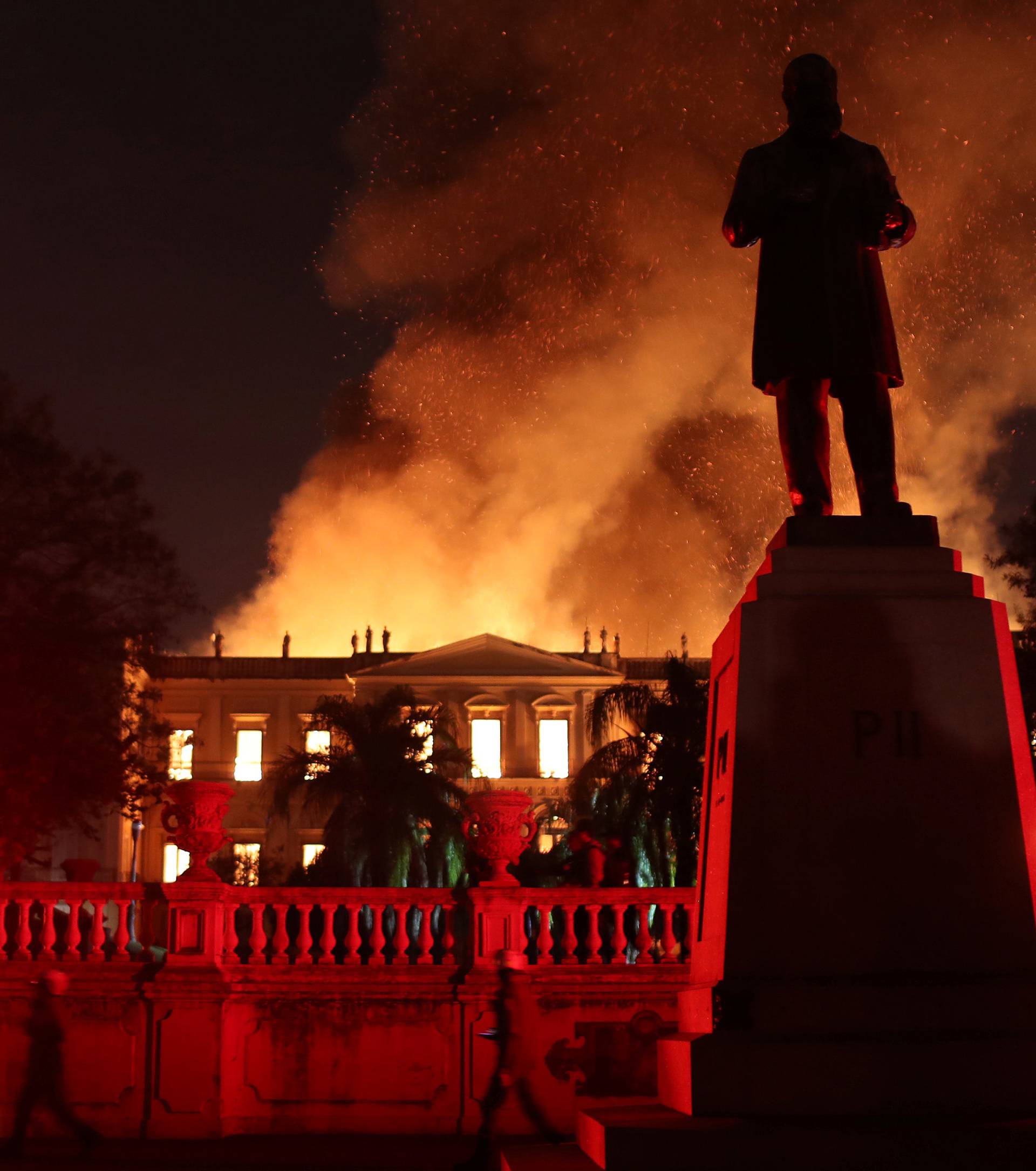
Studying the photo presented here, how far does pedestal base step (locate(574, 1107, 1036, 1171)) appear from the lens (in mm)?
5215

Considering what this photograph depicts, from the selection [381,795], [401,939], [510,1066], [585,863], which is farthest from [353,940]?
[381,795]

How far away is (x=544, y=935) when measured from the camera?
11.4m

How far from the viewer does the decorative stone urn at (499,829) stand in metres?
11.2

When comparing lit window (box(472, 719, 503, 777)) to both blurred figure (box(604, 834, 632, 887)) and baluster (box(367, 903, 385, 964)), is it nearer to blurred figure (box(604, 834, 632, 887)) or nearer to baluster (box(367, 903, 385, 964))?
blurred figure (box(604, 834, 632, 887))

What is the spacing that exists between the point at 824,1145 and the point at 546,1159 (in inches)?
61.2

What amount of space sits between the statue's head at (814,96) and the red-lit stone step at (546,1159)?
4.66 metres

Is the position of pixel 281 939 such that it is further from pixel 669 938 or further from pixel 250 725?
pixel 250 725

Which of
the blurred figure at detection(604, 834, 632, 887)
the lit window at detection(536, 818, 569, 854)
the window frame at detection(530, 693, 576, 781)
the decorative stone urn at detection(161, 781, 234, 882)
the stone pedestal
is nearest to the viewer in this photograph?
the stone pedestal

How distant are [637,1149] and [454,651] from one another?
56817 millimetres

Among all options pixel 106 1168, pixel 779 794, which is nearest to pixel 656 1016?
pixel 106 1168

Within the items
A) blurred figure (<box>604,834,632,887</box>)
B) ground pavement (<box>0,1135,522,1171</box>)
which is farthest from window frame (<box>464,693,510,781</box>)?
ground pavement (<box>0,1135,522,1171</box>)

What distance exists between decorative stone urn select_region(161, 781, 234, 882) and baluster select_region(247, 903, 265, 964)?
40cm

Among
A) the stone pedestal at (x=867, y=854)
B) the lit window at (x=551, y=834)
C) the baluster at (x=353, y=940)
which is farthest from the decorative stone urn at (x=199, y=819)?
the lit window at (x=551, y=834)

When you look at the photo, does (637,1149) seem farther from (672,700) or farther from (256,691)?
(256,691)
